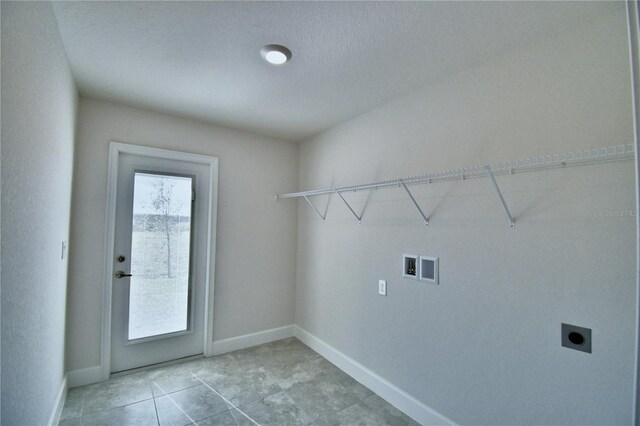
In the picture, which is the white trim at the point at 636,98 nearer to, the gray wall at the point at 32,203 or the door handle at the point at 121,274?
the gray wall at the point at 32,203

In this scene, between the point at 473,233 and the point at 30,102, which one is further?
the point at 473,233

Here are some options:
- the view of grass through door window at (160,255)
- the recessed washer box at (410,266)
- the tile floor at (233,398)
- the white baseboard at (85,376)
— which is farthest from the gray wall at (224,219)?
the recessed washer box at (410,266)

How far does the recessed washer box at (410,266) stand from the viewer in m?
2.19

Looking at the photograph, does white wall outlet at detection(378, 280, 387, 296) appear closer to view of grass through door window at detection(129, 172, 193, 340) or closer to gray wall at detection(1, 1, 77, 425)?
view of grass through door window at detection(129, 172, 193, 340)

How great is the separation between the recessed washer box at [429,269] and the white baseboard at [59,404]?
2.54 meters

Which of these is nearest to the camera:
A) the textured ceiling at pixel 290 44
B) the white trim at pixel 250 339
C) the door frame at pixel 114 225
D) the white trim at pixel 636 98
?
the white trim at pixel 636 98

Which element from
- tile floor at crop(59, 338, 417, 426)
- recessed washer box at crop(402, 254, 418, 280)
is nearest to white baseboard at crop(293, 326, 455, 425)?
tile floor at crop(59, 338, 417, 426)

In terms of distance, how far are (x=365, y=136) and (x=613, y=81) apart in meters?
1.65

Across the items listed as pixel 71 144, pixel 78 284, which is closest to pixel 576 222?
pixel 71 144

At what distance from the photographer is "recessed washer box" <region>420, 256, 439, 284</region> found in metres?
2.05

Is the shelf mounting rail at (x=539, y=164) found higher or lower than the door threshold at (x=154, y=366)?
higher

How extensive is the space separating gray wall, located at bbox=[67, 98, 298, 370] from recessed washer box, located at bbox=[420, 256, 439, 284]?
1.86 m

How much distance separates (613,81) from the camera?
53.9 inches

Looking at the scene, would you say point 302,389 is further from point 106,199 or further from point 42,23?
point 42,23
